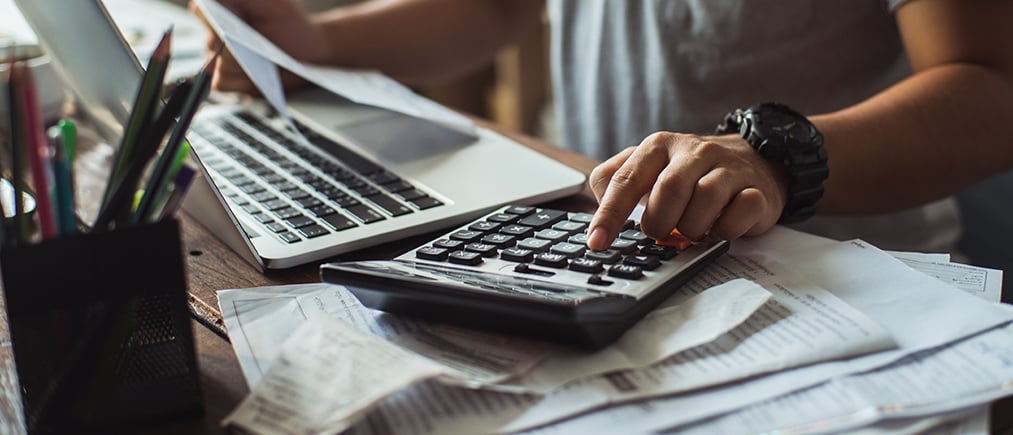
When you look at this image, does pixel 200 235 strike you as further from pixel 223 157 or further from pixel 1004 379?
pixel 1004 379

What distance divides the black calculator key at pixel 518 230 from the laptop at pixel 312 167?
0.23 ft

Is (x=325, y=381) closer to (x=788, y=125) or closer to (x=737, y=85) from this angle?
(x=788, y=125)

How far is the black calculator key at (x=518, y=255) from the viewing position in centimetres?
49

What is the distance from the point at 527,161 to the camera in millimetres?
725

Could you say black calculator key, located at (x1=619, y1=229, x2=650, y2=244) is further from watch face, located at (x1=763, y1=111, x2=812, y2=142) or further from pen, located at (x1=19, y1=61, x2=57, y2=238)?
pen, located at (x1=19, y1=61, x2=57, y2=238)

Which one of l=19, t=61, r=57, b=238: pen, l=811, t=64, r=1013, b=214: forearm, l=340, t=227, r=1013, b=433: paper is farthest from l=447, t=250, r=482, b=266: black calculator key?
l=811, t=64, r=1013, b=214: forearm

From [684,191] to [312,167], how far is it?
316 mm

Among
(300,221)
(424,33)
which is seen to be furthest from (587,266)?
(424,33)

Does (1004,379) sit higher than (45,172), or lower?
lower

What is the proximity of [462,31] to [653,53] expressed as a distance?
0.26 m

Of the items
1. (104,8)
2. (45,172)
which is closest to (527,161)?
(104,8)

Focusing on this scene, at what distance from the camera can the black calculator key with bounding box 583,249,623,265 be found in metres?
0.48

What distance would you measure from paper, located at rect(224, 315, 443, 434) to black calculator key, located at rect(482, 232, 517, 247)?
12cm

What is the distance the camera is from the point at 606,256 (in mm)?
483
